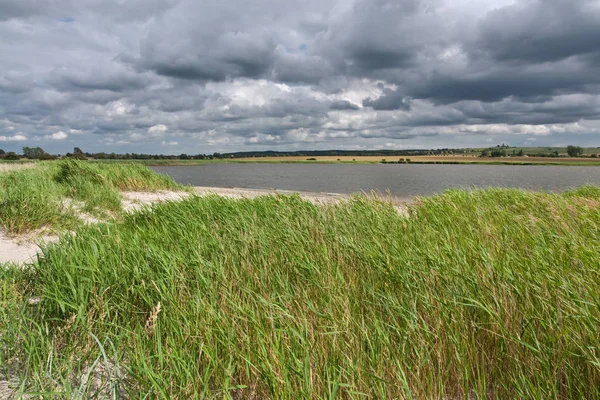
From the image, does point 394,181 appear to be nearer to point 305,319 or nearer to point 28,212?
point 28,212

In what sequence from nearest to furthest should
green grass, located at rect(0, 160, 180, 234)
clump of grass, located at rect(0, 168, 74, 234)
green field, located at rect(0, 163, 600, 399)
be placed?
green field, located at rect(0, 163, 600, 399), clump of grass, located at rect(0, 168, 74, 234), green grass, located at rect(0, 160, 180, 234)

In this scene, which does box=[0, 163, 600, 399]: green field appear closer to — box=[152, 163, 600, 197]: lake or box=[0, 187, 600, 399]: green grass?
box=[0, 187, 600, 399]: green grass

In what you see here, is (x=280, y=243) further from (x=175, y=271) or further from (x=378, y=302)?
(x=378, y=302)

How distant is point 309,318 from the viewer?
112 inches

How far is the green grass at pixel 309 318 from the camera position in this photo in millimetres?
2232

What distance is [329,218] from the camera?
6.10 m

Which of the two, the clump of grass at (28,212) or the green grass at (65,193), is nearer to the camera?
the clump of grass at (28,212)

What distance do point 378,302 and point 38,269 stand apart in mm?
3844

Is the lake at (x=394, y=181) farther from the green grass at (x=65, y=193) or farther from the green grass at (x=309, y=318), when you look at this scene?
the green grass at (x=309, y=318)

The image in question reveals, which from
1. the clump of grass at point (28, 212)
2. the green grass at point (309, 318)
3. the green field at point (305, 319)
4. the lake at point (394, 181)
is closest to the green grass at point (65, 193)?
the clump of grass at point (28, 212)

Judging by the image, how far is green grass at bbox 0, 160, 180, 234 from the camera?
700cm

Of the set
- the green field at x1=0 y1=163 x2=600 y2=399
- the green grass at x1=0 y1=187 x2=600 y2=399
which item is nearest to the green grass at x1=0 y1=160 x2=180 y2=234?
the green field at x1=0 y1=163 x2=600 y2=399

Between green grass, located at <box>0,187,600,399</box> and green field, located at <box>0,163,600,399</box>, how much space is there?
2 centimetres

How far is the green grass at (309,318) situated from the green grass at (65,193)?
333 cm
